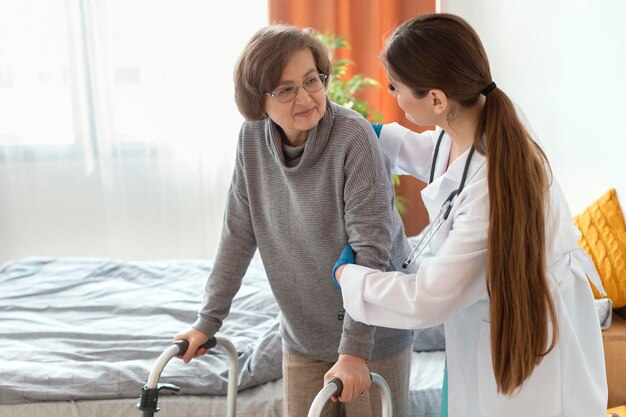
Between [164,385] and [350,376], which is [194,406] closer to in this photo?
[164,385]

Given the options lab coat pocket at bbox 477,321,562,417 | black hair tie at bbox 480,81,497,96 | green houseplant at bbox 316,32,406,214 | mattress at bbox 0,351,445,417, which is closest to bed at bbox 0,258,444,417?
mattress at bbox 0,351,445,417

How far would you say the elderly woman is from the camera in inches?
59.5

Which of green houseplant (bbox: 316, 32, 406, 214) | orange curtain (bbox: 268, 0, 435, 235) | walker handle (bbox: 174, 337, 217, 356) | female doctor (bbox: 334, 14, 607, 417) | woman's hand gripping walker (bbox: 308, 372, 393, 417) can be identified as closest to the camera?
woman's hand gripping walker (bbox: 308, 372, 393, 417)

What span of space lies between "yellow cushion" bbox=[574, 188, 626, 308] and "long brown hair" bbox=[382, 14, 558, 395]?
3.30 ft

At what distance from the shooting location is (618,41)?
7.77 feet

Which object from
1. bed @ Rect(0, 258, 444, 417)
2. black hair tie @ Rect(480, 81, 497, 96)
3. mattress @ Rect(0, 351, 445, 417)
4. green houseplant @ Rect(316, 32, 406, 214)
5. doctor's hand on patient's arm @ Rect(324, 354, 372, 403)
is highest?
black hair tie @ Rect(480, 81, 497, 96)

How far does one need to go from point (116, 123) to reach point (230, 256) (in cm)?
312

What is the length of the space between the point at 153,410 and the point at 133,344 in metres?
1.22

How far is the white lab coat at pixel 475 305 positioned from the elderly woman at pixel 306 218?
0.28 ft

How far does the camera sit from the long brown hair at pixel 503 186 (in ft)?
4.52

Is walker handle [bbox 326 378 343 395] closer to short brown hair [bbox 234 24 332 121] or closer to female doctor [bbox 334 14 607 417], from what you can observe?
female doctor [bbox 334 14 607 417]

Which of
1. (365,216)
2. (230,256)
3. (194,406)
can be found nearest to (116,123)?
(194,406)

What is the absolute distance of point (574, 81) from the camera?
9.04ft

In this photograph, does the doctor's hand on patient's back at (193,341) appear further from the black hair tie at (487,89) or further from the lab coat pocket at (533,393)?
the black hair tie at (487,89)
